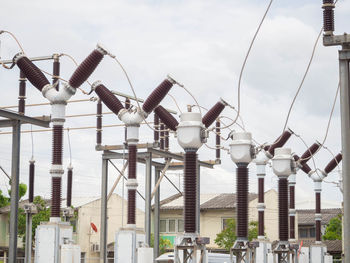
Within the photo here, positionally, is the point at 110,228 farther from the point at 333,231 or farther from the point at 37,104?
the point at 37,104

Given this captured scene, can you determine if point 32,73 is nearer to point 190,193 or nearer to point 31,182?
point 31,182

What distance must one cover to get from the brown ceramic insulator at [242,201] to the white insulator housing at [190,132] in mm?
2431

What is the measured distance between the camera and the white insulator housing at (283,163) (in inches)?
746

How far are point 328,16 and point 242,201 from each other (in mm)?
6775

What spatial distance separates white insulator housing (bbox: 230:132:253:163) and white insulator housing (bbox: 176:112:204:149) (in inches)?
89.5

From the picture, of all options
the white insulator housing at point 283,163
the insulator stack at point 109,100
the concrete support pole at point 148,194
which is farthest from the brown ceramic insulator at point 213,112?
the concrete support pole at point 148,194

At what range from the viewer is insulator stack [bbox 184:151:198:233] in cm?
1396

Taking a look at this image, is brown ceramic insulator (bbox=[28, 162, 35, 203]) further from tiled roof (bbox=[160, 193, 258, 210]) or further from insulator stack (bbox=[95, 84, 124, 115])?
tiled roof (bbox=[160, 193, 258, 210])

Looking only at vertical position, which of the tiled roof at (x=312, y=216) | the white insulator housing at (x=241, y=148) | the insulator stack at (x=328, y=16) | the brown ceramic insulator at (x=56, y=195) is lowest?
the tiled roof at (x=312, y=216)

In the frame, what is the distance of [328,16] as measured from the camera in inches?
420

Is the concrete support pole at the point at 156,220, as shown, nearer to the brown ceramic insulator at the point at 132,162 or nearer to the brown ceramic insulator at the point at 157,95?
the brown ceramic insulator at the point at 132,162

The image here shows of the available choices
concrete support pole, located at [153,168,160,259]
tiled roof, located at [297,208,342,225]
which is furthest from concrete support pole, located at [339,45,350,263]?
tiled roof, located at [297,208,342,225]

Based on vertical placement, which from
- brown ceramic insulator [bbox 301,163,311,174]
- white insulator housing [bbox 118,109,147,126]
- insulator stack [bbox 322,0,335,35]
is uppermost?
insulator stack [bbox 322,0,335,35]

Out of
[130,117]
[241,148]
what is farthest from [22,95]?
[241,148]
